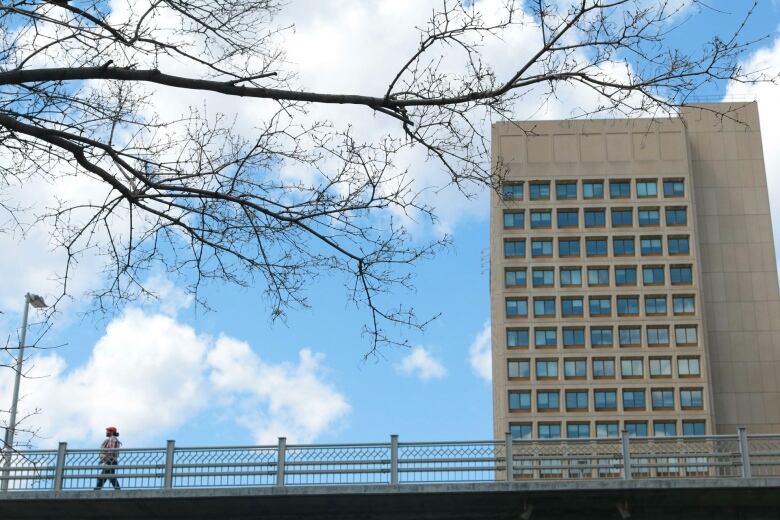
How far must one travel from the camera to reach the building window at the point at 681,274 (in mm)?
96062

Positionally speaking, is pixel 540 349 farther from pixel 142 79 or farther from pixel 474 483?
pixel 142 79

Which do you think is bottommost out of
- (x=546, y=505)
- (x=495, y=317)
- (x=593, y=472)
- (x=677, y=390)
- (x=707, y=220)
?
(x=546, y=505)

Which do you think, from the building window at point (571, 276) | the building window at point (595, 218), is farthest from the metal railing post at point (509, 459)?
the building window at point (595, 218)

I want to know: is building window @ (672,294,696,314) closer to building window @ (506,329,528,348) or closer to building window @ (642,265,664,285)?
building window @ (642,265,664,285)

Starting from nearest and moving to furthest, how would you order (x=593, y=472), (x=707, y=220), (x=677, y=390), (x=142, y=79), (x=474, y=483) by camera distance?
(x=142, y=79), (x=474, y=483), (x=593, y=472), (x=677, y=390), (x=707, y=220)

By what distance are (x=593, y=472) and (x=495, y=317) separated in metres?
22.4

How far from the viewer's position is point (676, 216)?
321 feet

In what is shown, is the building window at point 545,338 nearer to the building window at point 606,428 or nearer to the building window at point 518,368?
the building window at point 518,368

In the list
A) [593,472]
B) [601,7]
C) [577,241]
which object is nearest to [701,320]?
[577,241]

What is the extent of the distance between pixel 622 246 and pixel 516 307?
9817 mm

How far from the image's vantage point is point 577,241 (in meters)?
98.2

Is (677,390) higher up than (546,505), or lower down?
higher up

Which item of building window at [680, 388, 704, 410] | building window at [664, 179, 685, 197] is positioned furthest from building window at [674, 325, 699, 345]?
building window at [664, 179, 685, 197]

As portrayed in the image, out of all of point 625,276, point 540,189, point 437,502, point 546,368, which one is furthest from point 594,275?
point 437,502
